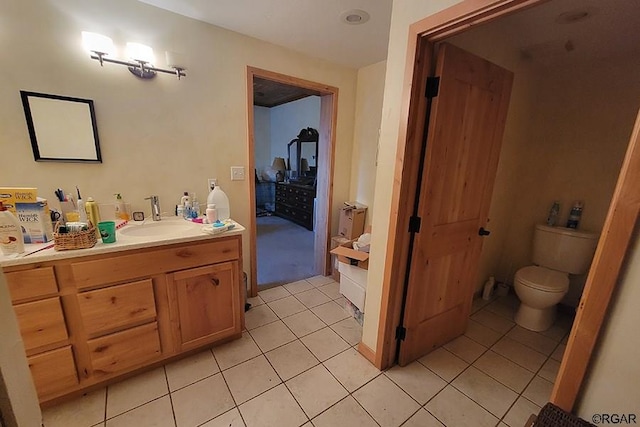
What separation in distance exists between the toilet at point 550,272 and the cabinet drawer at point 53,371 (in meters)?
3.07

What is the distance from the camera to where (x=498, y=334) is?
6.85 ft

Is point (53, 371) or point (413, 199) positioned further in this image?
point (413, 199)

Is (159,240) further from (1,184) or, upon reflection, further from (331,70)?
(331,70)

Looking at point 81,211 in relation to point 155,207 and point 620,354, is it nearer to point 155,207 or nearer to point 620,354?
point 155,207

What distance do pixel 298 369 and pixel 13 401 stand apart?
1.46 metres

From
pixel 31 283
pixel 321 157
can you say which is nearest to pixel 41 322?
pixel 31 283

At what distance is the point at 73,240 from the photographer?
4.21 ft

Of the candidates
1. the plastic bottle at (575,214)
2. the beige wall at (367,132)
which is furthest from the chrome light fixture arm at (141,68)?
the plastic bottle at (575,214)

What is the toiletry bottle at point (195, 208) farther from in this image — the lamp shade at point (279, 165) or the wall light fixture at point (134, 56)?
the lamp shade at point (279, 165)

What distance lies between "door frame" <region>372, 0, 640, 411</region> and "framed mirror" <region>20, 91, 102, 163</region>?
1916 millimetres

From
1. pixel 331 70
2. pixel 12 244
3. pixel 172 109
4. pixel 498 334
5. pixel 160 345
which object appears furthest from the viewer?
pixel 331 70

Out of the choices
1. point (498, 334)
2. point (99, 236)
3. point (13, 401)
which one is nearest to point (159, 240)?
point (99, 236)

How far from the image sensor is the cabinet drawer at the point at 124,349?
1.42 metres

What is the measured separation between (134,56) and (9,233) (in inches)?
48.1
